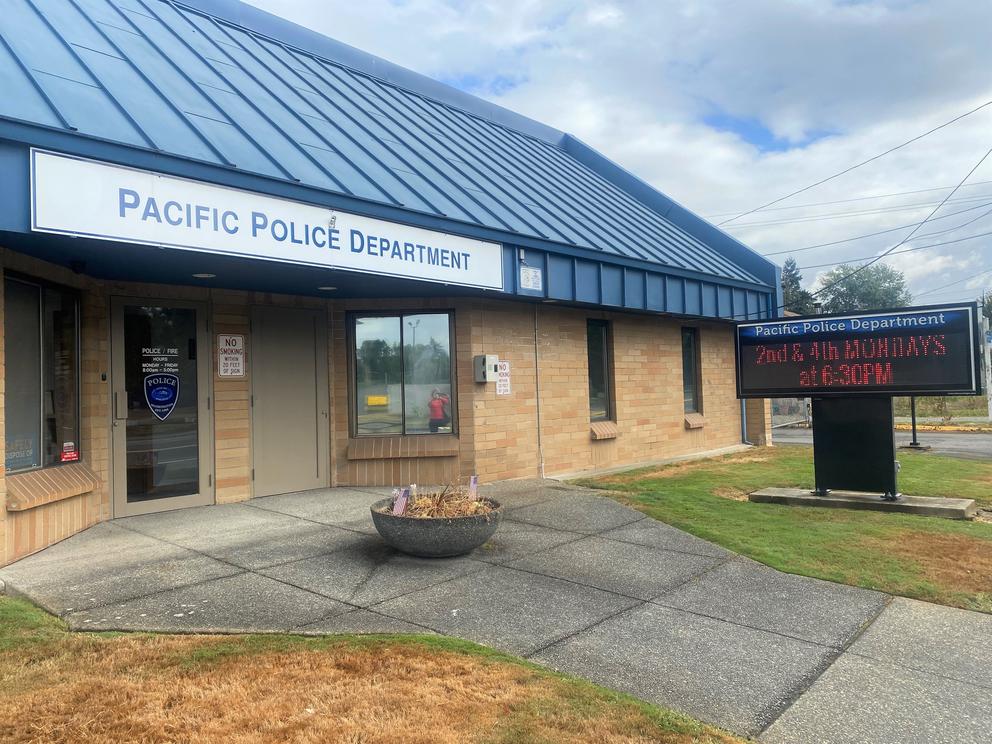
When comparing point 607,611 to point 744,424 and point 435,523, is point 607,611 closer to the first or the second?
point 435,523

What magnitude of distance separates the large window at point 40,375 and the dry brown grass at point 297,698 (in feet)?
11.1

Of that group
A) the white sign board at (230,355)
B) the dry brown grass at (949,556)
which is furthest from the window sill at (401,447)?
the dry brown grass at (949,556)

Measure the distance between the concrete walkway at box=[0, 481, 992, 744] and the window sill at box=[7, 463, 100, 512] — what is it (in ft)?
1.63

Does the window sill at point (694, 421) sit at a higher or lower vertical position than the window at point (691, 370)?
lower

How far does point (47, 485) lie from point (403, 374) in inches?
190

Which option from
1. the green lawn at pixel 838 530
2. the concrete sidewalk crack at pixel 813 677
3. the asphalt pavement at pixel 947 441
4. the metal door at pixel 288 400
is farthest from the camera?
the asphalt pavement at pixel 947 441

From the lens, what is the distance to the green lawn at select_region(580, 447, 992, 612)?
629 centimetres

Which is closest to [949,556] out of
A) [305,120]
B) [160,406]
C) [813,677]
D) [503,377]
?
[813,677]

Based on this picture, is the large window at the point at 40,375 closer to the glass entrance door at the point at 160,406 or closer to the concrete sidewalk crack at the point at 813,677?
the glass entrance door at the point at 160,406

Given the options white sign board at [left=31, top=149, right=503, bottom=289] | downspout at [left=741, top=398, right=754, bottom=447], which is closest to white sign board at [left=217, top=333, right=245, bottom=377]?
white sign board at [left=31, top=149, right=503, bottom=289]

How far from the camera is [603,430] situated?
13109mm

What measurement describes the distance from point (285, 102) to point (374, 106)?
2.57 metres

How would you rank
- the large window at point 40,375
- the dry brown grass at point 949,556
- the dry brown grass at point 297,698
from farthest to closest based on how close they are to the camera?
the large window at point 40,375, the dry brown grass at point 949,556, the dry brown grass at point 297,698

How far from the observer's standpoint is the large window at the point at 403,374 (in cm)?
1056
